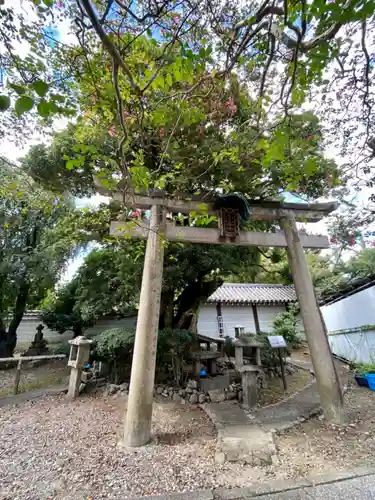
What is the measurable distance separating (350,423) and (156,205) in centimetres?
478

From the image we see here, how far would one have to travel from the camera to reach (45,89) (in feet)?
3.91

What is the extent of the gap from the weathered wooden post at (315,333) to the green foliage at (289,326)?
273 inches

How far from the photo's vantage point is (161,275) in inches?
151

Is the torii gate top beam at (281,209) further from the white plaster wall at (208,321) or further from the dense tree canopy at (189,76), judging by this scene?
the white plaster wall at (208,321)

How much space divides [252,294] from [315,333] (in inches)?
399

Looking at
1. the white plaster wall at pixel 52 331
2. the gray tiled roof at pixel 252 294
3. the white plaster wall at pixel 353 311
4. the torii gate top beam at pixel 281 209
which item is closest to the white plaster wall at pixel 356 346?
the white plaster wall at pixel 353 311

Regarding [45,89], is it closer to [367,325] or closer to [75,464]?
[75,464]

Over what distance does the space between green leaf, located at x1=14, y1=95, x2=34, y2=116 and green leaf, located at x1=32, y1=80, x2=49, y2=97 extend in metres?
0.06

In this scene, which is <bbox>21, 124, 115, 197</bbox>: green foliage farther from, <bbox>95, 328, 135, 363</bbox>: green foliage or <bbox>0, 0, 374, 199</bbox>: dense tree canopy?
<bbox>95, 328, 135, 363</bbox>: green foliage

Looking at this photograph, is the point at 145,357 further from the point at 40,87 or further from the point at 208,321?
the point at 208,321

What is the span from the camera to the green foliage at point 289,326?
1091cm

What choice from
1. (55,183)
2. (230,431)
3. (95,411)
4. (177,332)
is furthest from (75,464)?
(55,183)

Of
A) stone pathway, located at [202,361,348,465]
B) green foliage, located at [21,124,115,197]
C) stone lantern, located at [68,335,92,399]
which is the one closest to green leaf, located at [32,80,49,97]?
green foliage, located at [21,124,115,197]

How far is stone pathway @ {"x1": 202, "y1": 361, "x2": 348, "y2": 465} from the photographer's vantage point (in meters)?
2.94
